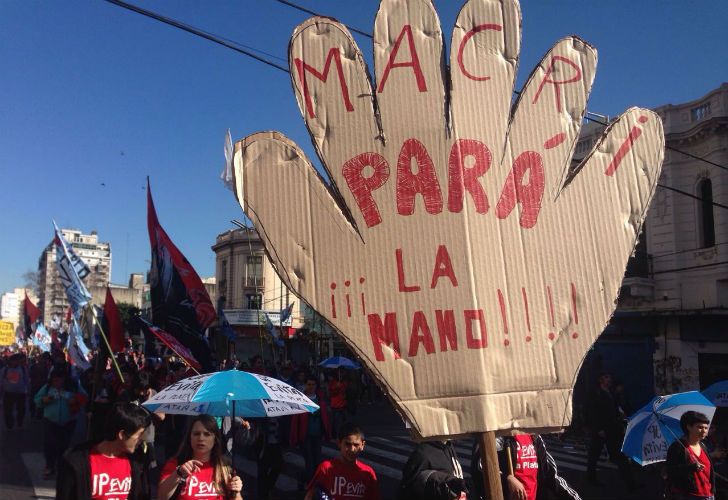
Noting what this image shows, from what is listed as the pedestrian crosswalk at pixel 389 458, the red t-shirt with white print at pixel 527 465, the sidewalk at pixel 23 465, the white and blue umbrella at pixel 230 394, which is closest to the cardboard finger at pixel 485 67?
the red t-shirt with white print at pixel 527 465

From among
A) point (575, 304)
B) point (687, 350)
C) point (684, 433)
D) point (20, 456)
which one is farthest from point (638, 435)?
point (687, 350)

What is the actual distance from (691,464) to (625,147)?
294 centimetres

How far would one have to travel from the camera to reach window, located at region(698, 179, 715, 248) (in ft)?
56.5

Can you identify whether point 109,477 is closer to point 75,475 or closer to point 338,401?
point 75,475

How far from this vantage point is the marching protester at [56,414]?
779cm

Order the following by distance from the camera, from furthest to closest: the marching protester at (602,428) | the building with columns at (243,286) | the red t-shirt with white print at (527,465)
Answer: the building with columns at (243,286) → the marching protester at (602,428) → the red t-shirt with white print at (527,465)

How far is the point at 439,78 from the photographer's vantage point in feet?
7.30

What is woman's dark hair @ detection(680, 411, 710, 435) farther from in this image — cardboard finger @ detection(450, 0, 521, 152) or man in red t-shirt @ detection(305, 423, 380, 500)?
cardboard finger @ detection(450, 0, 521, 152)

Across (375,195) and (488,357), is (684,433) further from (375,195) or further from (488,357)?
(375,195)

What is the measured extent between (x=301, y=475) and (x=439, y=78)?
5710mm

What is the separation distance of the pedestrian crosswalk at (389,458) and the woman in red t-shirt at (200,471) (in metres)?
4.59

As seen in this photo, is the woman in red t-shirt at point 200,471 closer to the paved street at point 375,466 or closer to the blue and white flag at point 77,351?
the paved street at point 375,466

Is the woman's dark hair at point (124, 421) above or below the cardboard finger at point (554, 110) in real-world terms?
below

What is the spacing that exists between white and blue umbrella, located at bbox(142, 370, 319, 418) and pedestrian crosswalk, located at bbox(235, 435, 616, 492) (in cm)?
281
